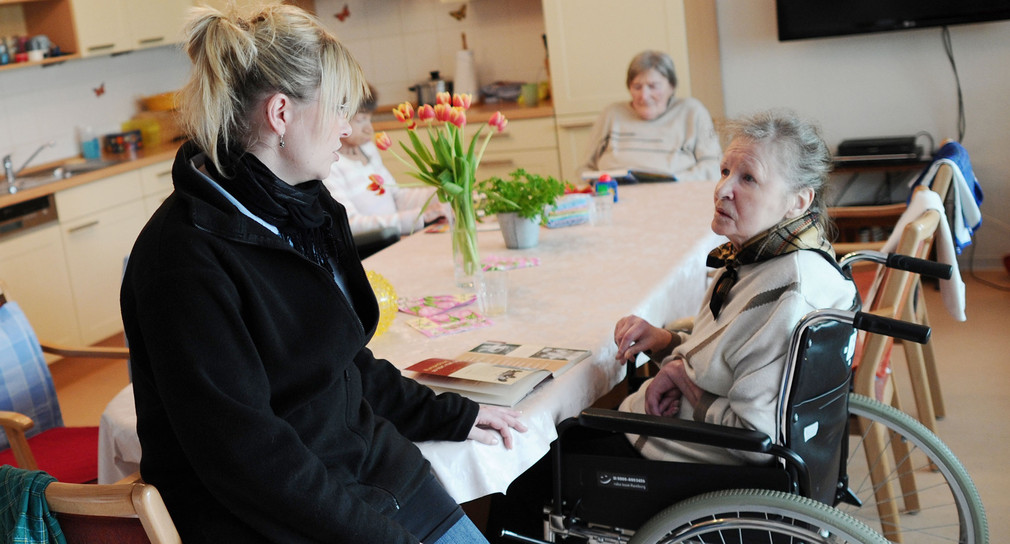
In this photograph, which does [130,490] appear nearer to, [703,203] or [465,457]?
[465,457]

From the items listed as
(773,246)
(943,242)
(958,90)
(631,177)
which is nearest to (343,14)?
(631,177)

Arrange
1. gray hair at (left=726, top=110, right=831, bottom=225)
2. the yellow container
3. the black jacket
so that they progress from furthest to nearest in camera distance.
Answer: the yellow container → gray hair at (left=726, top=110, right=831, bottom=225) → the black jacket

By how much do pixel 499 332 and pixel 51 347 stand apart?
4.63ft

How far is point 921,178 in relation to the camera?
2.78m

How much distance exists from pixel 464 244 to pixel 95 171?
2937 millimetres

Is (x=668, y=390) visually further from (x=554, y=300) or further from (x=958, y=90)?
(x=958, y=90)

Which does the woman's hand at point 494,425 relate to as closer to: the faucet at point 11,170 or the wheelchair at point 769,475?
the wheelchair at point 769,475

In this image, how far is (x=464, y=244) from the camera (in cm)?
246

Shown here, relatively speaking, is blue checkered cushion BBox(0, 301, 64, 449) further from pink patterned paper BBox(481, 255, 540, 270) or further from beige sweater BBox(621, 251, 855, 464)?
beige sweater BBox(621, 251, 855, 464)

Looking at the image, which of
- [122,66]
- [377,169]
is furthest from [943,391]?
[122,66]

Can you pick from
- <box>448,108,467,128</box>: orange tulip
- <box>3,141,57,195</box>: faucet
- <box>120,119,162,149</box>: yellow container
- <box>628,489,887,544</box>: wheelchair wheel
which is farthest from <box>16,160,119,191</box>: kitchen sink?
<box>628,489,887,544</box>: wheelchair wheel

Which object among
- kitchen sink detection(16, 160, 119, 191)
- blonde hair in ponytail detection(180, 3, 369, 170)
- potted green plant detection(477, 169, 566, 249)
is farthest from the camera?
kitchen sink detection(16, 160, 119, 191)

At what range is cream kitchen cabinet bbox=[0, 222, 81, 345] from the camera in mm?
4227

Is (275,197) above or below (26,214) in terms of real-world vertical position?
above
